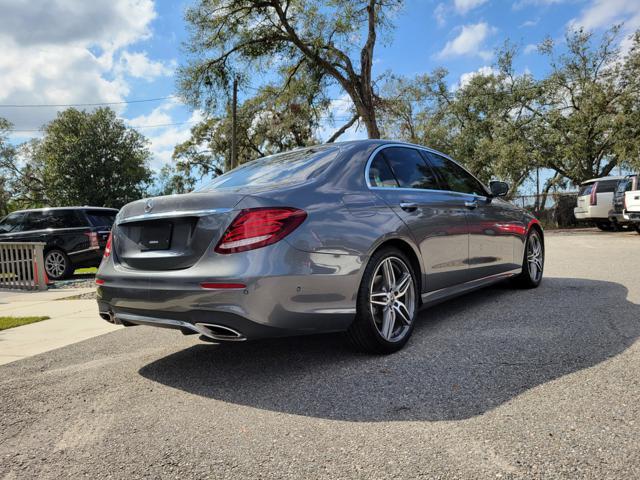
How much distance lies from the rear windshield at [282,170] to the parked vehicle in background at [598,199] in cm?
1619

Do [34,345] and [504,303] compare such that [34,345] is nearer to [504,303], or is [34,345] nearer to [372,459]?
[372,459]

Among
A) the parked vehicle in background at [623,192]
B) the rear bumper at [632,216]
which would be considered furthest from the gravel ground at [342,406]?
the parked vehicle in background at [623,192]

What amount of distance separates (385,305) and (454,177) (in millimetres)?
1931

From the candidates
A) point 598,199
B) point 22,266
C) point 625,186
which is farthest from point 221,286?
point 598,199

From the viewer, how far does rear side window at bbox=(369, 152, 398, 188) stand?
147 inches

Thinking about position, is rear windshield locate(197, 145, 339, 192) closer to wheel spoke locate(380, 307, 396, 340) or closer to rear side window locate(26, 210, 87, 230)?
wheel spoke locate(380, 307, 396, 340)

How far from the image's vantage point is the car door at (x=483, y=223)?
470 cm

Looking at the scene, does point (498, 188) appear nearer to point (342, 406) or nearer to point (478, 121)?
point (342, 406)

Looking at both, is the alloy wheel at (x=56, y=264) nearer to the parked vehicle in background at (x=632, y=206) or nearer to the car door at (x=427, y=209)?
the car door at (x=427, y=209)

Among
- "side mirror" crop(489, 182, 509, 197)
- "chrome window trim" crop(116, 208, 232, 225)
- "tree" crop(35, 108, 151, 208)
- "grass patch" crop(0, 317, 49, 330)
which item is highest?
"tree" crop(35, 108, 151, 208)

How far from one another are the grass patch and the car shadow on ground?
293cm

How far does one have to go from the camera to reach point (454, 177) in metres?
4.89

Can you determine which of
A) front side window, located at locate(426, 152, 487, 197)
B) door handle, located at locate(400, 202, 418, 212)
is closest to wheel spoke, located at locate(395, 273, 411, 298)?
door handle, located at locate(400, 202, 418, 212)

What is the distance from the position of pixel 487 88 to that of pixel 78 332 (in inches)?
1126
